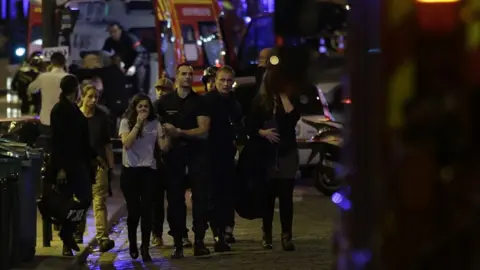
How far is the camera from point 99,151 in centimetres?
1103

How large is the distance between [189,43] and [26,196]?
13819mm

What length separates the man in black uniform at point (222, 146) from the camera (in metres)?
10.5

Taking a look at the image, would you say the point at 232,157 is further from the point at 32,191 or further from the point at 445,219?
the point at 445,219

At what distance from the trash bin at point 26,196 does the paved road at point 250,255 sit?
2.63 feet

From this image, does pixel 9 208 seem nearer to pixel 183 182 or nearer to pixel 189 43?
pixel 183 182

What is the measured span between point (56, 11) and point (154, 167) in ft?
24.1

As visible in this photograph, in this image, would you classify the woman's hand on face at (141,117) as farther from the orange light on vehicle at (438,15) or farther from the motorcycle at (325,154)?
the orange light on vehicle at (438,15)

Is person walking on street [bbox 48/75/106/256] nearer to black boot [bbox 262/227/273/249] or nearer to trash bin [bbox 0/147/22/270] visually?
trash bin [bbox 0/147/22/270]

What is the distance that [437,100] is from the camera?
11.5ft

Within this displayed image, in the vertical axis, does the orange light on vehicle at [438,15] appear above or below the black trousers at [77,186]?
above

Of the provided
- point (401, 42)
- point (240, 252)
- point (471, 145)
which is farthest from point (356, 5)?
point (240, 252)

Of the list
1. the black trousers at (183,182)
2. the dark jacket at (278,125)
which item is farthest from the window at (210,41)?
the black trousers at (183,182)

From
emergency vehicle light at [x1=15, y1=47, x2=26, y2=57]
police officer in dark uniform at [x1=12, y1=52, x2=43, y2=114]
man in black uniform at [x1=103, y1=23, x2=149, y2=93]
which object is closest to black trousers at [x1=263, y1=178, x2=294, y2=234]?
police officer in dark uniform at [x1=12, y1=52, x2=43, y2=114]

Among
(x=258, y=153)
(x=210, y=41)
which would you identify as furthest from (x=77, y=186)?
(x=210, y=41)
